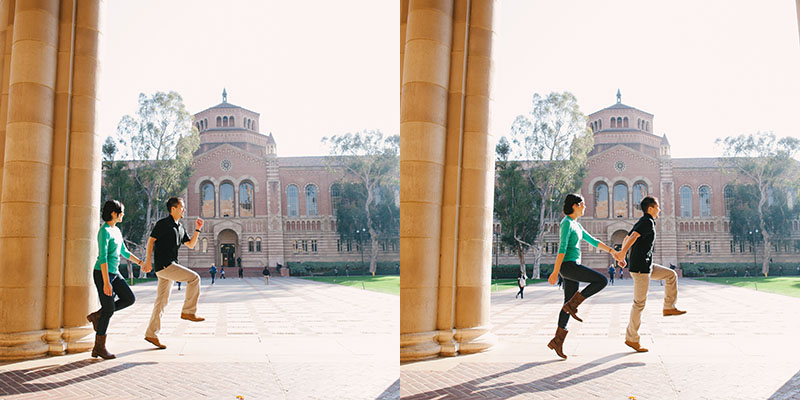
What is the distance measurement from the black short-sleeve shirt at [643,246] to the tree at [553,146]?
Answer: 2272 cm

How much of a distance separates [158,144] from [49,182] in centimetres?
2429

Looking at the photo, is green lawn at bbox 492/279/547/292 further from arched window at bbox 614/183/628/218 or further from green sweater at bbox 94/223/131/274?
green sweater at bbox 94/223/131/274

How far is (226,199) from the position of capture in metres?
41.0

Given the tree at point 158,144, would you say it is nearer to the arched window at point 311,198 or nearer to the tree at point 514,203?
the arched window at point 311,198

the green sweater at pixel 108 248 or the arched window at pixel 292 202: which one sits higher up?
the arched window at pixel 292 202

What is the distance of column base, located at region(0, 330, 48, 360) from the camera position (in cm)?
690

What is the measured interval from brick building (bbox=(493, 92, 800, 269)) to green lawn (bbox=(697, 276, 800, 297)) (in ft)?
3.14

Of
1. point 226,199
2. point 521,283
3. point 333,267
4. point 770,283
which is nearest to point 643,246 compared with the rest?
point 521,283

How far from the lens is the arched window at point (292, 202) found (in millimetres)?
40500

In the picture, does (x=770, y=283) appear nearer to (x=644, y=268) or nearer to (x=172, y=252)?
(x=644, y=268)

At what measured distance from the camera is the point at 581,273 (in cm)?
579

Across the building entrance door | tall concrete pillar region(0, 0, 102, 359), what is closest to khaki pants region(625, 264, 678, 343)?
tall concrete pillar region(0, 0, 102, 359)

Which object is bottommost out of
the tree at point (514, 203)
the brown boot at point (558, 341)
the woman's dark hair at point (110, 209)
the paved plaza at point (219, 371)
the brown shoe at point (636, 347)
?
the paved plaza at point (219, 371)

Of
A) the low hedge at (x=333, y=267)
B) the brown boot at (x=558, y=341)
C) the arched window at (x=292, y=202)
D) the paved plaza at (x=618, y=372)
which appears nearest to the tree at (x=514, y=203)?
the low hedge at (x=333, y=267)
